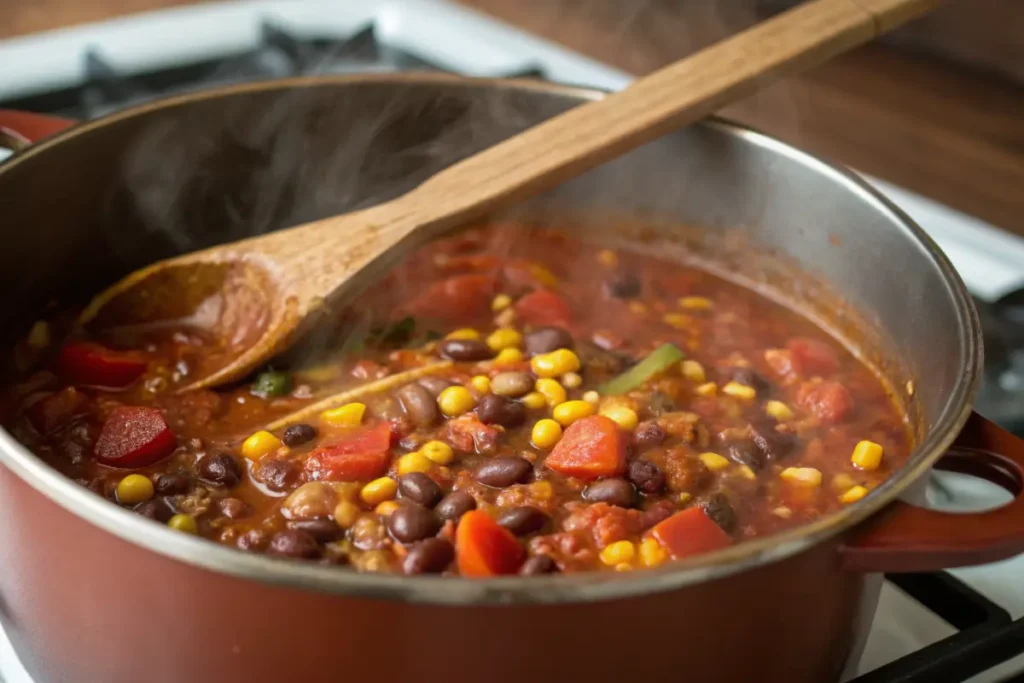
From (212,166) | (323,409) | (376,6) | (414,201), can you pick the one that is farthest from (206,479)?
(376,6)

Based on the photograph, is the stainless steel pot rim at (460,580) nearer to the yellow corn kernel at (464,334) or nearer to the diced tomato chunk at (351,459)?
the diced tomato chunk at (351,459)

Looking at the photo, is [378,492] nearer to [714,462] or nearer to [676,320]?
[714,462]

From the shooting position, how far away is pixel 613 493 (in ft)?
5.93

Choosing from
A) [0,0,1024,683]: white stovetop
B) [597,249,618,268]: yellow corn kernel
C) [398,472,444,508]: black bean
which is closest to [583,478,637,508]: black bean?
[398,472,444,508]: black bean

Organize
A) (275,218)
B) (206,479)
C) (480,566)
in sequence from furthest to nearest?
1. (275,218)
2. (206,479)
3. (480,566)

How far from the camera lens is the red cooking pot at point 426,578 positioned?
1163mm

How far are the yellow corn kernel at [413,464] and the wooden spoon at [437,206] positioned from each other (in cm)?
37

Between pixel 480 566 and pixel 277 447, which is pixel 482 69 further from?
pixel 480 566

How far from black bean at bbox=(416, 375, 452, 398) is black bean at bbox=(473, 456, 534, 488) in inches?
10.4

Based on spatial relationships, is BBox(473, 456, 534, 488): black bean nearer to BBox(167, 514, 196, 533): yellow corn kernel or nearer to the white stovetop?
BBox(167, 514, 196, 533): yellow corn kernel

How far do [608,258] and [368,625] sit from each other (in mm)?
1660

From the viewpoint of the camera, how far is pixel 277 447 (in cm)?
197

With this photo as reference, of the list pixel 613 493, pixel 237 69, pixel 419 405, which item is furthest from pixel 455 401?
pixel 237 69

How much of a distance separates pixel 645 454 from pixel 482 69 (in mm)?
1624
